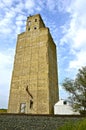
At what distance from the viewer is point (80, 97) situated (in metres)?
23.3

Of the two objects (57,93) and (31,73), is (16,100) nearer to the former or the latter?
(31,73)

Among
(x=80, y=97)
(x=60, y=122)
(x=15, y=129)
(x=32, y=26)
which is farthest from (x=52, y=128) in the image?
(x=32, y=26)

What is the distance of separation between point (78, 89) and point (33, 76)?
6.78 m

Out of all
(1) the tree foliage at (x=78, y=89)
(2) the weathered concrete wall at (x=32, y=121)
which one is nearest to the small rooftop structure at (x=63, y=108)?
(1) the tree foliage at (x=78, y=89)

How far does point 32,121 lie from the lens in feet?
44.8

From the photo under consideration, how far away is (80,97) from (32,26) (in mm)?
15265

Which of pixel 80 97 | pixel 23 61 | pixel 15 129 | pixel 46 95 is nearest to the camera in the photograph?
pixel 15 129

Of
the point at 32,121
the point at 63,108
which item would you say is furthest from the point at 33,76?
the point at 32,121

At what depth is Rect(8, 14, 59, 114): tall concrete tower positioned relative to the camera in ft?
84.3

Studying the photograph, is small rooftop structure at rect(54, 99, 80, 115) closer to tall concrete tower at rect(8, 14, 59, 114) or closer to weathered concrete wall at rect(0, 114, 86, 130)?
tall concrete tower at rect(8, 14, 59, 114)

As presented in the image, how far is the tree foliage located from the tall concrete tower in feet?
8.92

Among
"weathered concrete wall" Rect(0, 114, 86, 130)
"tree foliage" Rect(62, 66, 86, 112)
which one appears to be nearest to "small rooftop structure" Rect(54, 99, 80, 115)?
"tree foliage" Rect(62, 66, 86, 112)

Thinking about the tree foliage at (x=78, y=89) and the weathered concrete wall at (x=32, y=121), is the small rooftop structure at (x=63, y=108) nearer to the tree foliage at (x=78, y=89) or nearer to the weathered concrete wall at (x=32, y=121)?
the tree foliage at (x=78, y=89)

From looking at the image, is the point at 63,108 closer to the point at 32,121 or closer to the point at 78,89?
the point at 78,89
